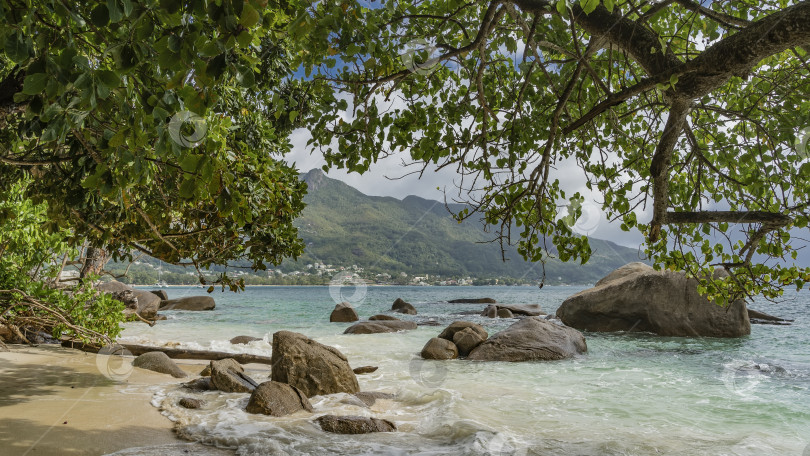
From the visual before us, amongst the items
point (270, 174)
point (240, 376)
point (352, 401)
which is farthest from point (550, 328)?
point (270, 174)

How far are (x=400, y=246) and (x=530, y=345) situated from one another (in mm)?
114727

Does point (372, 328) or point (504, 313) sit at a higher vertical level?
point (372, 328)

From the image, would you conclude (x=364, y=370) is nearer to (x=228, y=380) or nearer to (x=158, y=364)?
(x=228, y=380)

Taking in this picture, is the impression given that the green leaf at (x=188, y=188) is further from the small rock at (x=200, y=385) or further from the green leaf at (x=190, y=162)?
the small rock at (x=200, y=385)

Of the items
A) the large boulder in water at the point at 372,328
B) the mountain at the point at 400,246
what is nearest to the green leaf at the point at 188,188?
the large boulder in water at the point at 372,328

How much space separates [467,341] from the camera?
13508 millimetres

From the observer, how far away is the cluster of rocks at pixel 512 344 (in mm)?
12852

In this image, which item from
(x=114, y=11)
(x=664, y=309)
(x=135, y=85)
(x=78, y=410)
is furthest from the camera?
(x=664, y=309)

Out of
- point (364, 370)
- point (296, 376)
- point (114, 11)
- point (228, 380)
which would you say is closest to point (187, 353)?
point (228, 380)

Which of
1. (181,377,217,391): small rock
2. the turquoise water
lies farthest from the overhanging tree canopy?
(181,377,217,391): small rock

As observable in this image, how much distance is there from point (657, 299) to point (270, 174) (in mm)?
16623

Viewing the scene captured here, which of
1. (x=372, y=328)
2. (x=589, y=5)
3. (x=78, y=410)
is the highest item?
(x=589, y=5)

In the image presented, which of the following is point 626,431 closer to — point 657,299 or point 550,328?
point 550,328

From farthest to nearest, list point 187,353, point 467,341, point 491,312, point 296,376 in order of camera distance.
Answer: point 491,312 < point 467,341 < point 187,353 < point 296,376
